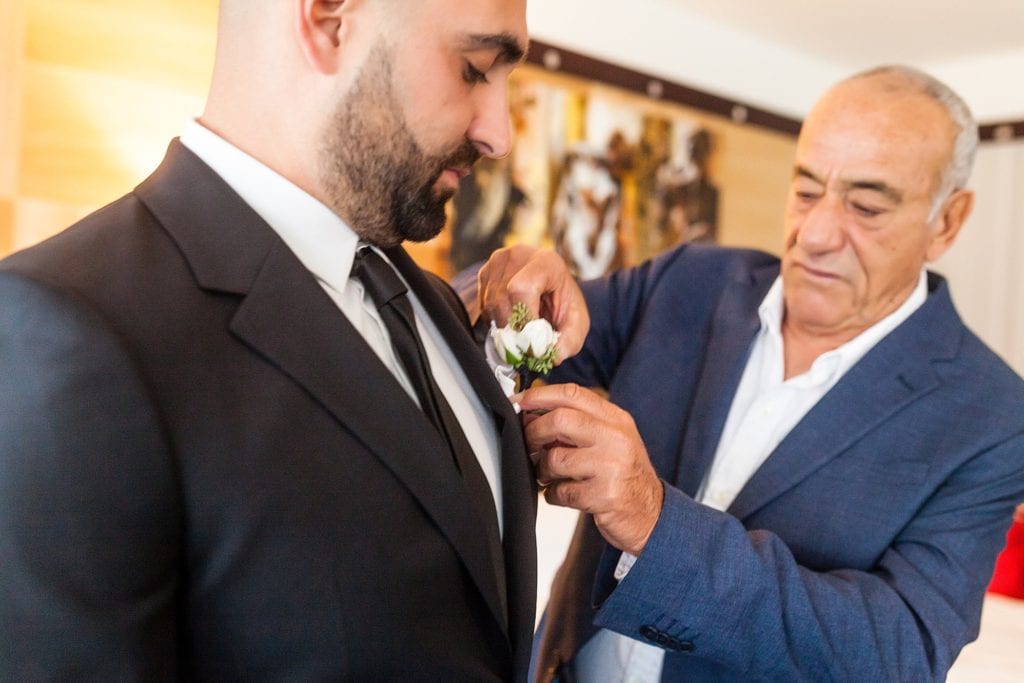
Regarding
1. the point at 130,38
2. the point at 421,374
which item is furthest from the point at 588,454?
the point at 130,38

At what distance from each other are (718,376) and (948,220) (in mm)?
613

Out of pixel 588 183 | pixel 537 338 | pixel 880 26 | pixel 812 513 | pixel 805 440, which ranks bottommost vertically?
pixel 812 513

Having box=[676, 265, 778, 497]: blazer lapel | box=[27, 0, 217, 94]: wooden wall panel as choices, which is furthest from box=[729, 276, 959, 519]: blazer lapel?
box=[27, 0, 217, 94]: wooden wall panel

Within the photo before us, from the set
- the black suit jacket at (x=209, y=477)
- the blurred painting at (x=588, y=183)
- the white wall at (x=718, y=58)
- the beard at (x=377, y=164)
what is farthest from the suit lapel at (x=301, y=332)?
the white wall at (x=718, y=58)

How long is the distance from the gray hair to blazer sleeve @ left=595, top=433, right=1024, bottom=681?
536 mm

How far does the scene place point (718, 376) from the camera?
72.7 inches

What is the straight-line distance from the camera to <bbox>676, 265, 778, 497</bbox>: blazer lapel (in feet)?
5.85

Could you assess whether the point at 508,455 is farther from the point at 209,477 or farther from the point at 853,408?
the point at 853,408

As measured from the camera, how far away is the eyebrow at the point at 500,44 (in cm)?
108

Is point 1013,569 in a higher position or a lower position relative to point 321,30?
lower

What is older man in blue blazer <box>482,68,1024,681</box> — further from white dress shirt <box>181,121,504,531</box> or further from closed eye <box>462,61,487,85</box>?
closed eye <box>462,61,487,85</box>

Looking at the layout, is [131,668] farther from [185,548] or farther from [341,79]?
[341,79]

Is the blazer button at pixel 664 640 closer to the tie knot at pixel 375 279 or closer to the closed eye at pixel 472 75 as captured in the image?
the tie knot at pixel 375 279

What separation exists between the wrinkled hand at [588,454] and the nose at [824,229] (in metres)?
0.75
